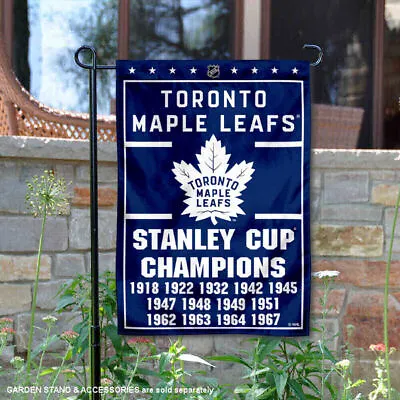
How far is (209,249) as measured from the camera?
257 cm

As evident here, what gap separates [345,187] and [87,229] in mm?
1217

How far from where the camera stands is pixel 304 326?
8.48 feet

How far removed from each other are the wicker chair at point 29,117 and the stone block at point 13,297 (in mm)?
823

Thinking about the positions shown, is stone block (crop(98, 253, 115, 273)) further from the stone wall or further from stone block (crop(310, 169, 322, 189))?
stone block (crop(310, 169, 322, 189))

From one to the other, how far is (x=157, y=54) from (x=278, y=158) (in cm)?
276

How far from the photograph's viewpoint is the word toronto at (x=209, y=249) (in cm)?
256

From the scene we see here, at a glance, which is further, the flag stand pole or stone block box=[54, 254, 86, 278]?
stone block box=[54, 254, 86, 278]

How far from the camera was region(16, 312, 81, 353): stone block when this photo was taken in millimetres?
3164

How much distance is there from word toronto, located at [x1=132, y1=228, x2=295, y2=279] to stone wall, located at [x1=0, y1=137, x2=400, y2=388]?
69cm

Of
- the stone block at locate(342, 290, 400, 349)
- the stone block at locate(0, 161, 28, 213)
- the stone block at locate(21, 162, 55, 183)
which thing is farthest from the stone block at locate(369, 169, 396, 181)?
the stone block at locate(0, 161, 28, 213)

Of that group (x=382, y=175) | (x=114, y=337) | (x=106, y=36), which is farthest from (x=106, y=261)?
(x=106, y=36)

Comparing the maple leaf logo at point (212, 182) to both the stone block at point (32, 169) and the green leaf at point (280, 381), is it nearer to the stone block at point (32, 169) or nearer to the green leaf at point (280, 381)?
the green leaf at point (280, 381)

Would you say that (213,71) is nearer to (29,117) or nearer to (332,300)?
(332,300)

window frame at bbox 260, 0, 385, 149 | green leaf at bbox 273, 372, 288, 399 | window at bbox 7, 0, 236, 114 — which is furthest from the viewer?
window frame at bbox 260, 0, 385, 149
